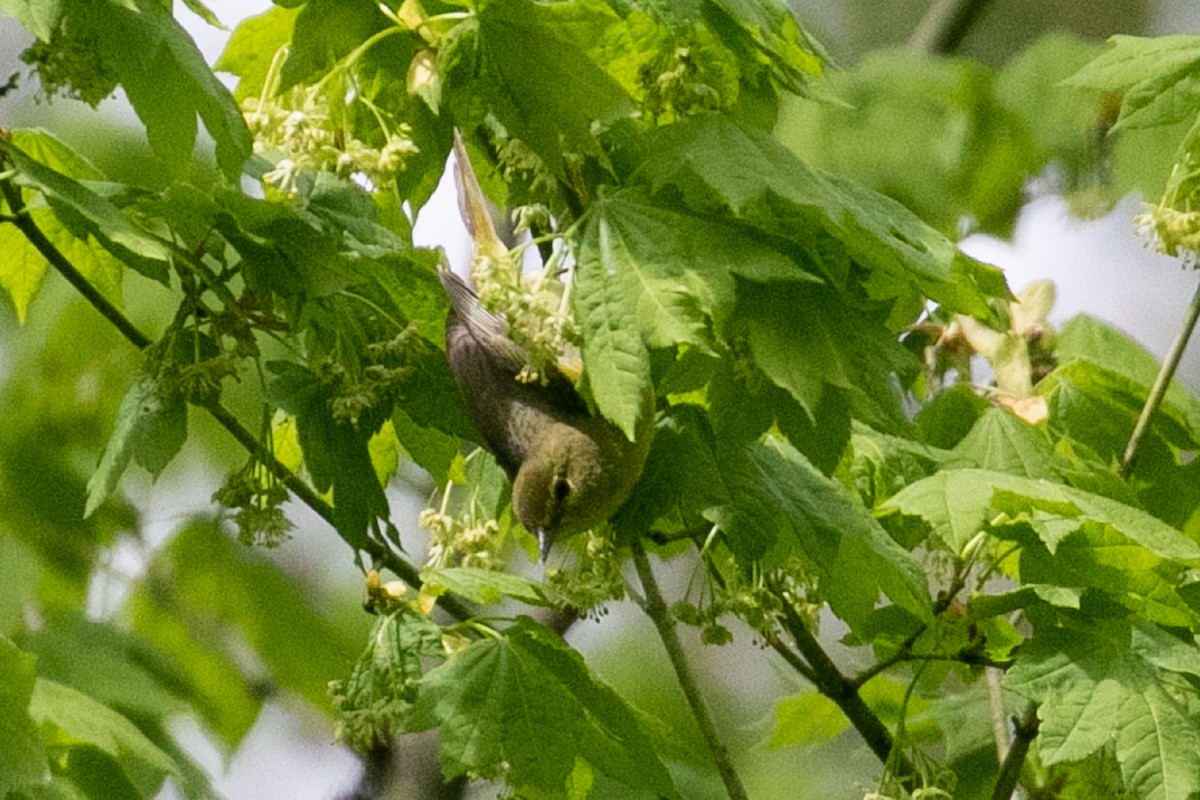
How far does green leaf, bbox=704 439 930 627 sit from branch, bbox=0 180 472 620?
35 cm

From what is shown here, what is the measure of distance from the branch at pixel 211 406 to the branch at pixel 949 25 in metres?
1.58

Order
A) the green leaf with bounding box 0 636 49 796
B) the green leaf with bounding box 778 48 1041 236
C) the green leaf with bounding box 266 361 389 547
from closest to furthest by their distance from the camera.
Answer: the green leaf with bounding box 0 636 49 796 → the green leaf with bounding box 266 361 389 547 → the green leaf with bounding box 778 48 1041 236

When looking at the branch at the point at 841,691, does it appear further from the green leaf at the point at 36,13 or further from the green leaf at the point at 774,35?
the green leaf at the point at 36,13

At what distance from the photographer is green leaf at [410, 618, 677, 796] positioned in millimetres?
1434

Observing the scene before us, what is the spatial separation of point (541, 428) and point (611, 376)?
291 mm

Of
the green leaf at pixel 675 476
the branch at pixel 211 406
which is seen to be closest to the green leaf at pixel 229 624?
→ the branch at pixel 211 406

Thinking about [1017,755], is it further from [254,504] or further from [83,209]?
[83,209]

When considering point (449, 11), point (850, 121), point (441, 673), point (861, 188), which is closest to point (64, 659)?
point (441, 673)

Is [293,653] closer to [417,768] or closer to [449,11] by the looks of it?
[417,768]

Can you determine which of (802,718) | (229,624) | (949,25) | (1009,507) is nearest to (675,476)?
(1009,507)

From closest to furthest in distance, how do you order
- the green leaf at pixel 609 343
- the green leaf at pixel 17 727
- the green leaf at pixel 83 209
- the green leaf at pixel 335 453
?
the green leaf at pixel 609 343 < the green leaf at pixel 83 209 < the green leaf at pixel 17 727 < the green leaf at pixel 335 453

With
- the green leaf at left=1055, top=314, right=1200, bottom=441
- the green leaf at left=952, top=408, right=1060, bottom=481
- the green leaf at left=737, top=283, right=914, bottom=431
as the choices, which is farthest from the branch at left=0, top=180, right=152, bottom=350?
the green leaf at left=1055, top=314, right=1200, bottom=441

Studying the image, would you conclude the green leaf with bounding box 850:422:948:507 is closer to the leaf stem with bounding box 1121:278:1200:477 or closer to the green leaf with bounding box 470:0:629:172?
the leaf stem with bounding box 1121:278:1200:477

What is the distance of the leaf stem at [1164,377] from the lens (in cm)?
167
